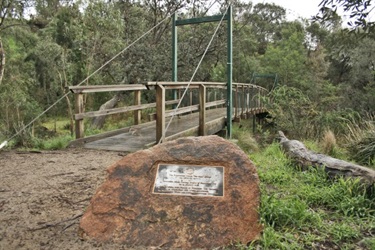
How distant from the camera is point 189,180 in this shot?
2412mm

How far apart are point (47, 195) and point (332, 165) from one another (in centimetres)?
279

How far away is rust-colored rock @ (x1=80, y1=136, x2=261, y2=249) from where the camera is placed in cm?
216

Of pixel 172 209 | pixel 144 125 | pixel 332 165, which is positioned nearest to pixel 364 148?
pixel 332 165

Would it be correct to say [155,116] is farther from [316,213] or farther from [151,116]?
[316,213]

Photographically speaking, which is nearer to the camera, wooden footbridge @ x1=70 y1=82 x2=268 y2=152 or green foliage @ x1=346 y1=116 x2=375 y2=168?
wooden footbridge @ x1=70 y1=82 x2=268 y2=152

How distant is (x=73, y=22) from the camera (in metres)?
11.6

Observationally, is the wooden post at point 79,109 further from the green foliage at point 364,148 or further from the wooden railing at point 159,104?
the green foliage at point 364,148

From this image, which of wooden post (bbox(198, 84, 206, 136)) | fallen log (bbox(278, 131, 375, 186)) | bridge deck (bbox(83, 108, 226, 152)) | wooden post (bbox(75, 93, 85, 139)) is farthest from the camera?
wooden post (bbox(198, 84, 206, 136))

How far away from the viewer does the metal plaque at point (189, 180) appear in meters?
2.35

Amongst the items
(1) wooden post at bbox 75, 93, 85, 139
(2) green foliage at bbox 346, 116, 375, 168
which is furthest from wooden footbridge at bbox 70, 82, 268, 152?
(2) green foliage at bbox 346, 116, 375, 168

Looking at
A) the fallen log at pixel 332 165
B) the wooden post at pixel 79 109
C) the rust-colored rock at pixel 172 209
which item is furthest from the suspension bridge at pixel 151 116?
the fallen log at pixel 332 165

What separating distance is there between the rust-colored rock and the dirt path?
165mm

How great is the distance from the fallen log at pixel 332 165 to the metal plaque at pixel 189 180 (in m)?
1.50

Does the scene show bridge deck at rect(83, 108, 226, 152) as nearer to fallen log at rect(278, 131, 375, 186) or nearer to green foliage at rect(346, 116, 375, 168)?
fallen log at rect(278, 131, 375, 186)
